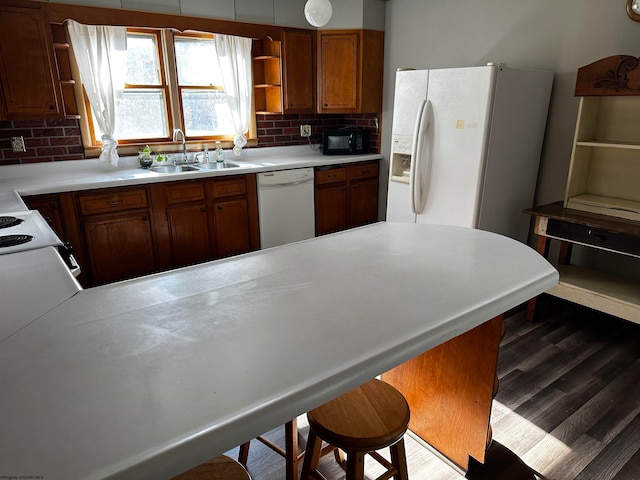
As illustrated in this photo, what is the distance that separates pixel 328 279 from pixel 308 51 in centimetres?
349

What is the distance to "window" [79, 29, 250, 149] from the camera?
358 cm

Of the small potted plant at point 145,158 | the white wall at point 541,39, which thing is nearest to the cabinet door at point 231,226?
the small potted plant at point 145,158

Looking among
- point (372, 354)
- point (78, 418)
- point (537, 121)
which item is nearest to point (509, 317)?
point (537, 121)

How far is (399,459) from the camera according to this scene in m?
1.31

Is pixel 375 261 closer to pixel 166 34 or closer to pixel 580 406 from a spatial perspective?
pixel 580 406

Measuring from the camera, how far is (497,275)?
1247mm

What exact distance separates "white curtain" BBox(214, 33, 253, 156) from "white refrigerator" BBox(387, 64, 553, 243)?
4.92ft

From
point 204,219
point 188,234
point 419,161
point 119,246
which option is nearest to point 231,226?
point 204,219

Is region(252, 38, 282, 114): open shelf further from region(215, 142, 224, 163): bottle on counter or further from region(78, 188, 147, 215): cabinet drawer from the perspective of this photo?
region(78, 188, 147, 215): cabinet drawer

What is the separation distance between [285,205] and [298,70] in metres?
1.35

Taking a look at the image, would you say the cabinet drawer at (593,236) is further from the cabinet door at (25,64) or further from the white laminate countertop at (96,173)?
the cabinet door at (25,64)

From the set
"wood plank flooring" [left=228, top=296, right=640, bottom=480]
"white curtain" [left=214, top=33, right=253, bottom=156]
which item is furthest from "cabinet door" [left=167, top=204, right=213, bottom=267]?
"wood plank flooring" [left=228, top=296, right=640, bottom=480]

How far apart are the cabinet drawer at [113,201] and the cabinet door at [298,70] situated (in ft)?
5.55

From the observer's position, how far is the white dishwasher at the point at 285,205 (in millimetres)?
3750
